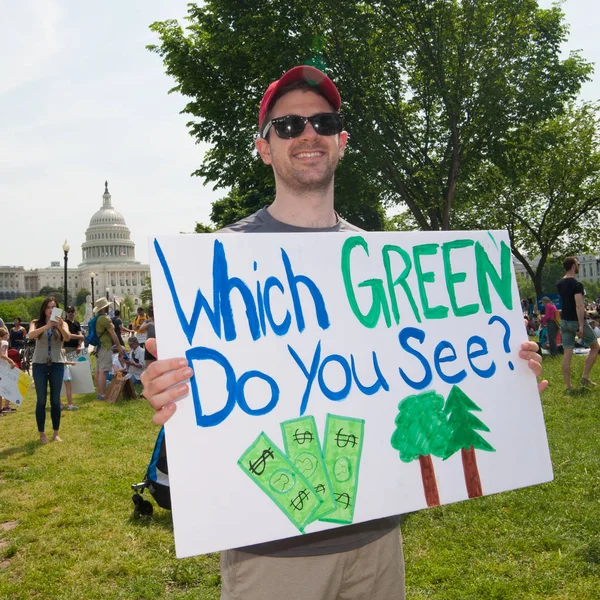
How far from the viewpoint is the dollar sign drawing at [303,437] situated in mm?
1861

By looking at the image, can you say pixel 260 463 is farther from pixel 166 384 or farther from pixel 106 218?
pixel 106 218

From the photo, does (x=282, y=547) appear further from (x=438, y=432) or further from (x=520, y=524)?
(x=520, y=524)

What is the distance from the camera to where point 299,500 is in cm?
182

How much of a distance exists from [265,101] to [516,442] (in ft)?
5.25

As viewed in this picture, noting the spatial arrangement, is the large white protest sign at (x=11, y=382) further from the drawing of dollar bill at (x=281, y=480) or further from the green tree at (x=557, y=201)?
the green tree at (x=557, y=201)

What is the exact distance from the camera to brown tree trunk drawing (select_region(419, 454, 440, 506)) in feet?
6.46

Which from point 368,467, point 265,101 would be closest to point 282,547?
point 368,467

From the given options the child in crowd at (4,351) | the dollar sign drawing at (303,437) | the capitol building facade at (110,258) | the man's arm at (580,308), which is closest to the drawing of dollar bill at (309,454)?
the dollar sign drawing at (303,437)

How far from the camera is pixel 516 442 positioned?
2.13 m

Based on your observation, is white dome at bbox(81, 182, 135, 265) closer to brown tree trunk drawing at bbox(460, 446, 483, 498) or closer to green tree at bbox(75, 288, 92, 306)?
green tree at bbox(75, 288, 92, 306)

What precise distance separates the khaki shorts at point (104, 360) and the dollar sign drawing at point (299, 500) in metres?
10.7

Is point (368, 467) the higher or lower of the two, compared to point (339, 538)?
higher

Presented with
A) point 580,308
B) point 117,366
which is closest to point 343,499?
A: point 580,308

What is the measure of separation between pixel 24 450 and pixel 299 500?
7.02m
